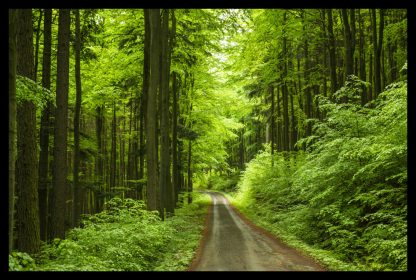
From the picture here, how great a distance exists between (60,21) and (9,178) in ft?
28.4

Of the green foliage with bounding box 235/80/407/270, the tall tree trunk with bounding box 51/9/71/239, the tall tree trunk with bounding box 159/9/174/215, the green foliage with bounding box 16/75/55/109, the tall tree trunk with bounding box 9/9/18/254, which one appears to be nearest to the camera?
the tall tree trunk with bounding box 9/9/18/254

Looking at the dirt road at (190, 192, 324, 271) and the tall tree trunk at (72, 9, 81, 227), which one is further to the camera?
the tall tree trunk at (72, 9, 81, 227)

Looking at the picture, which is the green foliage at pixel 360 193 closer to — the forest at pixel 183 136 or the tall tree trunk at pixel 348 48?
the forest at pixel 183 136

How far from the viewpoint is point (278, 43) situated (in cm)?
2680

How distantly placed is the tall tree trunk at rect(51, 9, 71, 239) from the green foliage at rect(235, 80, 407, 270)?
364 inches

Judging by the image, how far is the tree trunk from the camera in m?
10.1

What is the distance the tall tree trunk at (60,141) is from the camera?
12891mm

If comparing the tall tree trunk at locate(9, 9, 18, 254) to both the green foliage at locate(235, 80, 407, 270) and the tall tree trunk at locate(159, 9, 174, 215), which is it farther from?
the tall tree trunk at locate(159, 9, 174, 215)

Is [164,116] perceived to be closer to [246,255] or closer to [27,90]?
[246,255]

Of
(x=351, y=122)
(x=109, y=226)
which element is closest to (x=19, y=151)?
(x=109, y=226)

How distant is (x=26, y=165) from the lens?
10203 mm

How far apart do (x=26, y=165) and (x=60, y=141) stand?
2781 millimetres

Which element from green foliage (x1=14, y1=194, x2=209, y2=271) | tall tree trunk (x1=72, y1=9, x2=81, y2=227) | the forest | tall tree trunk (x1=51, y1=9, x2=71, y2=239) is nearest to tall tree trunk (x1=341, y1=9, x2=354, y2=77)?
the forest
